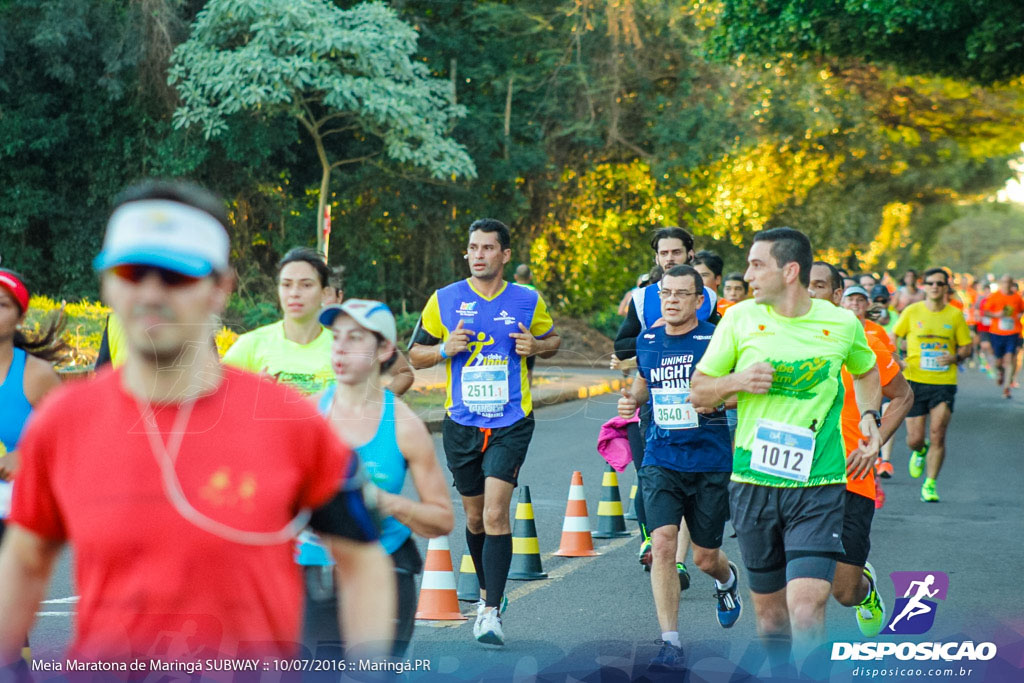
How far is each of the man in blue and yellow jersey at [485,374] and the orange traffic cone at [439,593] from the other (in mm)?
186

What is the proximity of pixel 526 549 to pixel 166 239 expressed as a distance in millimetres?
6684

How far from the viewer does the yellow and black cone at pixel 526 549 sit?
852 cm

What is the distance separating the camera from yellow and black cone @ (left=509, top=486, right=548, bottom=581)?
28.0 ft

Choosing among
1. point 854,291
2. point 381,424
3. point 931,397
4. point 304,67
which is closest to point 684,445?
point 381,424

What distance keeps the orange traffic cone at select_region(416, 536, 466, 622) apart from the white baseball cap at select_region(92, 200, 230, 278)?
16.8 feet

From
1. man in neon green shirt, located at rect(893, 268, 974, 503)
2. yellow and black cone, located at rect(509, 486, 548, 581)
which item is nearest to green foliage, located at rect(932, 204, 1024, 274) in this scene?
man in neon green shirt, located at rect(893, 268, 974, 503)

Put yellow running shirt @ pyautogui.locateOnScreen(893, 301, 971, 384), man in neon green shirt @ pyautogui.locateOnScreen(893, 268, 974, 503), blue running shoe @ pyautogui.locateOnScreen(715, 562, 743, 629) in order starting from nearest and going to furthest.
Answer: blue running shoe @ pyautogui.locateOnScreen(715, 562, 743, 629)
man in neon green shirt @ pyautogui.locateOnScreen(893, 268, 974, 503)
yellow running shirt @ pyautogui.locateOnScreen(893, 301, 971, 384)

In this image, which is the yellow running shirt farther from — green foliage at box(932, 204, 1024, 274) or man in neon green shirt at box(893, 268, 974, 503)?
green foliage at box(932, 204, 1024, 274)

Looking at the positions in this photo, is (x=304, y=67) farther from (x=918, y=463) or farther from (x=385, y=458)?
(x=385, y=458)

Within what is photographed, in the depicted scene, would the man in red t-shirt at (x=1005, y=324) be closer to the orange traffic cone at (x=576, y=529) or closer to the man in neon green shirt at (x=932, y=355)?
the man in neon green shirt at (x=932, y=355)

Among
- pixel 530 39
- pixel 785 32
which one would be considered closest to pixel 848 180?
pixel 530 39

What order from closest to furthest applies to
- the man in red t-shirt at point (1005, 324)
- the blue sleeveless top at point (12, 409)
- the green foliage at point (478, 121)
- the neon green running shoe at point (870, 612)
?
the blue sleeveless top at point (12, 409)
the neon green running shoe at point (870, 612)
the green foliage at point (478, 121)
the man in red t-shirt at point (1005, 324)

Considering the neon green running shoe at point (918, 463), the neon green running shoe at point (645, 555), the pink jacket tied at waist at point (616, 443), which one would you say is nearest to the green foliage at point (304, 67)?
the neon green running shoe at point (918, 463)

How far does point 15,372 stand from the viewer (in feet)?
17.3
